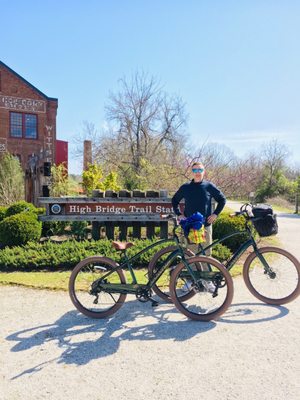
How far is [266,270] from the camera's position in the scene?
173 inches

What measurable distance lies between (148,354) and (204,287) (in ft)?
4.08

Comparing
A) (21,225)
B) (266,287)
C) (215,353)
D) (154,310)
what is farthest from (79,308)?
(21,225)

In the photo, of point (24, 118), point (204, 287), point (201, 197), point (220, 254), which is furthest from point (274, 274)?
point (24, 118)

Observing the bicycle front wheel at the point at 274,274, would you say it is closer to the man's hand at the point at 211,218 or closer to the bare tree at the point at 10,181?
the man's hand at the point at 211,218

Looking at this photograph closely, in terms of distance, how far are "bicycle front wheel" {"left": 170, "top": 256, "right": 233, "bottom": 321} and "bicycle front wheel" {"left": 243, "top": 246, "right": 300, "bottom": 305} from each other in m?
0.53

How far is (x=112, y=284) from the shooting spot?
4.08 meters

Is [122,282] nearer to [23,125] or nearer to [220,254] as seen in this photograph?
[220,254]

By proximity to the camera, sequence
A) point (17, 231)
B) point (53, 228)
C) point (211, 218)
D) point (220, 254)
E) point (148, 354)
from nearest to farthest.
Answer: point (148, 354) < point (211, 218) < point (220, 254) < point (17, 231) < point (53, 228)

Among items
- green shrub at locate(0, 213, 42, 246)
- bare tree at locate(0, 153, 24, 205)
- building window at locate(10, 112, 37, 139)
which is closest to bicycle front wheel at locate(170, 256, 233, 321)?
green shrub at locate(0, 213, 42, 246)

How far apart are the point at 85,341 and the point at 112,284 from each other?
0.78 meters

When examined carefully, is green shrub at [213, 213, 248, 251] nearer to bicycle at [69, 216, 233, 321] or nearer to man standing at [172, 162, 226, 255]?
man standing at [172, 162, 226, 255]

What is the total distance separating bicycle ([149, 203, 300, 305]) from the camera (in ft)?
14.3

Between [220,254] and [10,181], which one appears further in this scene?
[10,181]

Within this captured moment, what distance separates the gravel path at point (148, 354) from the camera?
2633 millimetres
